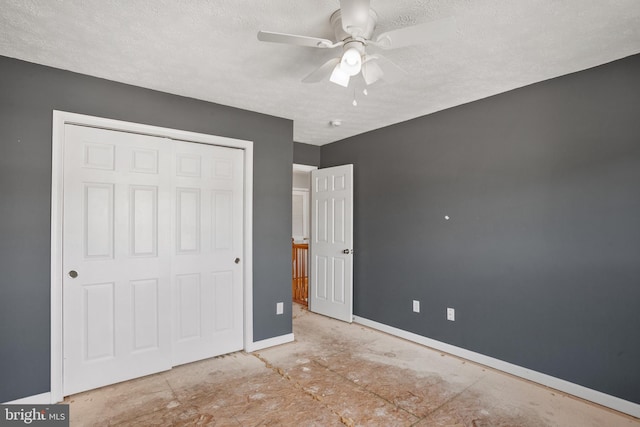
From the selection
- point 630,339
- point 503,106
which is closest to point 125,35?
point 503,106

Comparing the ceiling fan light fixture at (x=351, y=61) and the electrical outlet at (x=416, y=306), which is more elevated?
the ceiling fan light fixture at (x=351, y=61)

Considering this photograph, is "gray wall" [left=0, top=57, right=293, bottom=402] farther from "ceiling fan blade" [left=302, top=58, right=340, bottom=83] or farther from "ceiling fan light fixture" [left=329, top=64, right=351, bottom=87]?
"ceiling fan light fixture" [left=329, top=64, right=351, bottom=87]

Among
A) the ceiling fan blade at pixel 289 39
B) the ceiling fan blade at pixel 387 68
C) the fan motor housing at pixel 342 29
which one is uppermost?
the fan motor housing at pixel 342 29

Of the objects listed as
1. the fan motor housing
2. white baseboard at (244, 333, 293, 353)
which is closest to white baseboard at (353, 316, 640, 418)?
white baseboard at (244, 333, 293, 353)

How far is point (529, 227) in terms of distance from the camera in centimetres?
282

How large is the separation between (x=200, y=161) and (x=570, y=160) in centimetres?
319

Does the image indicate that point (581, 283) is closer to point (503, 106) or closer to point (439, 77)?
point (503, 106)

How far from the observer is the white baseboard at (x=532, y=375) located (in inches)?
92.2

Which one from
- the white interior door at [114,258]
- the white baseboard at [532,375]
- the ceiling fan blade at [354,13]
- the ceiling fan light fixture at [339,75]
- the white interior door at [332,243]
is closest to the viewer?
the ceiling fan blade at [354,13]

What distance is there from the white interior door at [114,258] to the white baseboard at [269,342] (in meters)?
0.78

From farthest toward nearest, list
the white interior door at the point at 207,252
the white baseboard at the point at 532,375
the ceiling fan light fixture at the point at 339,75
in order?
the white interior door at the point at 207,252 < the white baseboard at the point at 532,375 < the ceiling fan light fixture at the point at 339,75

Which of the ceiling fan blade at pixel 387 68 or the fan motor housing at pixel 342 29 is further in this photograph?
the ceiling fan blade at pixel 387 68

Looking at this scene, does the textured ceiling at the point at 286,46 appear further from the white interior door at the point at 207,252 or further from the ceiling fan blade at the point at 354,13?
the white interior door at the point at 207,252
